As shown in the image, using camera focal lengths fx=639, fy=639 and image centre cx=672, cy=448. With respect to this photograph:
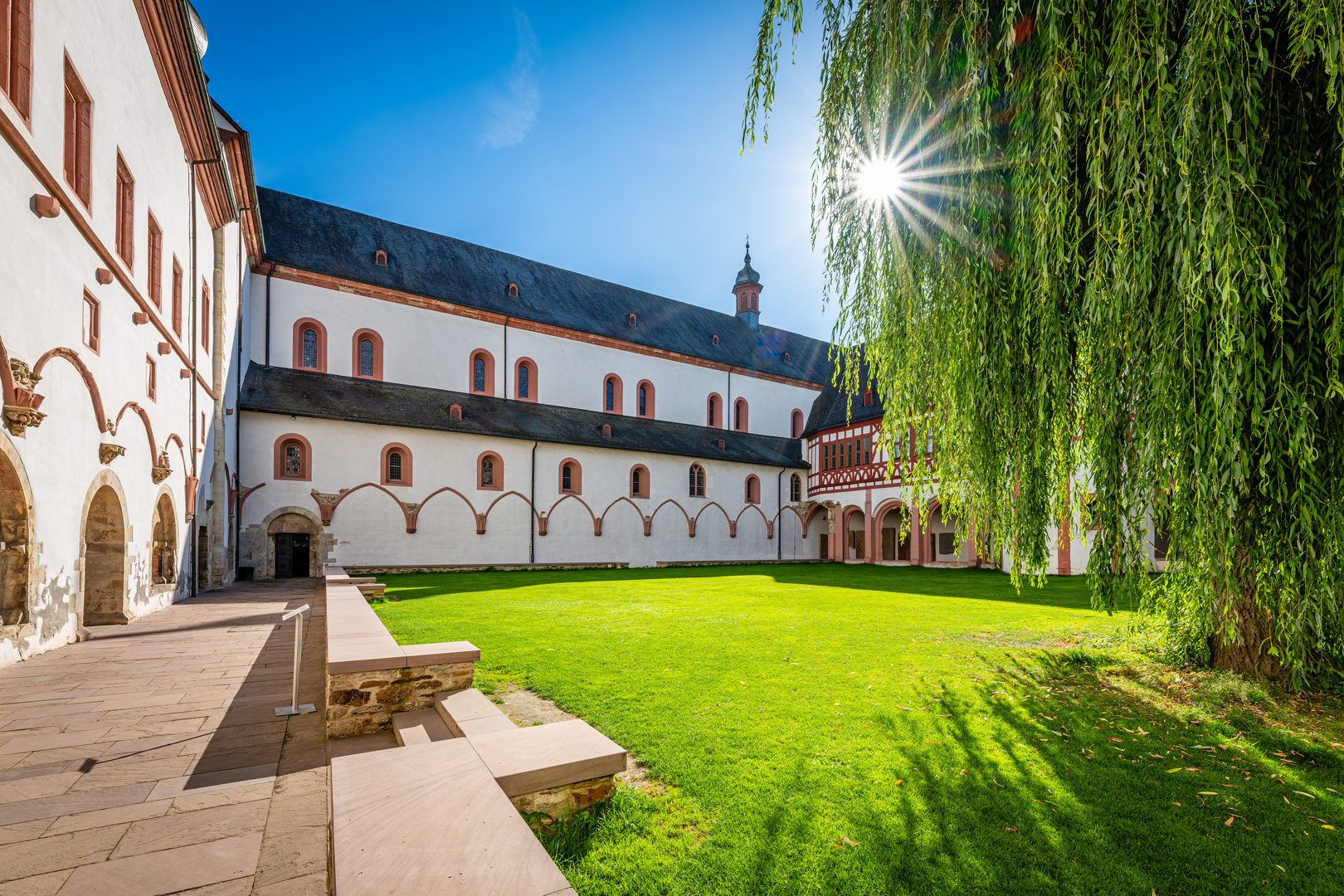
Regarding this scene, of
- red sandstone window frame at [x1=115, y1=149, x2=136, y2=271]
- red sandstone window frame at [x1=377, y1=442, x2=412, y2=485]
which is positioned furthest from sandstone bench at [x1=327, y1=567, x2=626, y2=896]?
red sandstone window frame at [x1=377, y1=442, x2=412, y2=485]

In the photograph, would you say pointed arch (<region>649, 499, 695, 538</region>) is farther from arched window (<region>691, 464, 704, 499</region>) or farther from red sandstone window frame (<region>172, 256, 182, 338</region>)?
red sandstone window frame (<region>172, 256, 182, 338</region>)

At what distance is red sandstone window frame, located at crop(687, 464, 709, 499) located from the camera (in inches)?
1151

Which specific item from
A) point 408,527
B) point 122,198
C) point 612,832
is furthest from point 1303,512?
point 408,527

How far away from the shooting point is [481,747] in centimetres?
320

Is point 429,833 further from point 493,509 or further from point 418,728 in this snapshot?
point 493,509

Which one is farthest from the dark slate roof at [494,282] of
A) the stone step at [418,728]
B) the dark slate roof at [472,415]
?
the stone step at [418,728]

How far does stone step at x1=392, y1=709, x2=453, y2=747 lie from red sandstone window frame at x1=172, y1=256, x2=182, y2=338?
10.6 m

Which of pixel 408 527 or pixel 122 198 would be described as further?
pixel 408 527

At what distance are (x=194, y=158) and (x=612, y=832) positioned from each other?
596 inches

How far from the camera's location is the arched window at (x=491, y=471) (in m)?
23.4

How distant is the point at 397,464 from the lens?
2202 cm

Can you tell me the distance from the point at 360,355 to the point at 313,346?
1550 mm

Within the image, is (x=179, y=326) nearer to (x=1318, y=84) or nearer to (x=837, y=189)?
(x=837, y=189)

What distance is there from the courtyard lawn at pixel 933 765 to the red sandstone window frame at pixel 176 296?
7.86m
